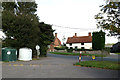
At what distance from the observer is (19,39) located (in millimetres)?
17516

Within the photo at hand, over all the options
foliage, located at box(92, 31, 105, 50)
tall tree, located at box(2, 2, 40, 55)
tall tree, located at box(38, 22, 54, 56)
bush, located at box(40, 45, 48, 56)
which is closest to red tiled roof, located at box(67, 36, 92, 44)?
foliage, located at box(92, 31, 105, 50)

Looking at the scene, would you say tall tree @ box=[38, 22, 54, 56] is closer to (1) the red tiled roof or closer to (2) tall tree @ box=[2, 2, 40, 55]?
(2) tall tree @ box=[2, 2, 40, 55]

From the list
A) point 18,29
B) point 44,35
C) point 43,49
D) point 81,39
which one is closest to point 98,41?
point 43,49

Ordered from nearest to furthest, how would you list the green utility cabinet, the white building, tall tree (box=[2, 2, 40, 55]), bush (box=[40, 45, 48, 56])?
the green utility cabinet → tall tree (box=[2, 2, 40, 55]) → bush (box=[40, 45, 48, 56]) → the white building

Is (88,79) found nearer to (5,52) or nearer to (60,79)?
(60,79)

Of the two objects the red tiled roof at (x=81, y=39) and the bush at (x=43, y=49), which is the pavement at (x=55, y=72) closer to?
the bush at (x=43, y=49)

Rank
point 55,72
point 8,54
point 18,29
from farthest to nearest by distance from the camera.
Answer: point 18,29, point 8,54, point 55,72

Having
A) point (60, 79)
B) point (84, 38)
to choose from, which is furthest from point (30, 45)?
point (84, 38)

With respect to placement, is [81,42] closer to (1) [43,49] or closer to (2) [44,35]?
(1) [43,49]

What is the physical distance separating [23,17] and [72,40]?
4809 cm

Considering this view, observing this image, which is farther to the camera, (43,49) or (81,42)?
(81,42)

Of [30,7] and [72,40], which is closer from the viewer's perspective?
[30,7]

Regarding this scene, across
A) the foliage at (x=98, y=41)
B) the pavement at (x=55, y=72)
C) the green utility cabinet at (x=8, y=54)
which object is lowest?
the pavement at (x=55, y=72)

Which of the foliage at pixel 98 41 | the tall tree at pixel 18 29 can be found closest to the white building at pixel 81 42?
the foliage at pixel 98 41
